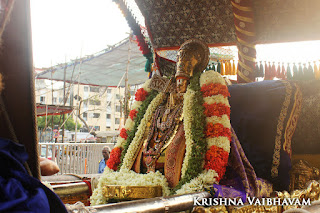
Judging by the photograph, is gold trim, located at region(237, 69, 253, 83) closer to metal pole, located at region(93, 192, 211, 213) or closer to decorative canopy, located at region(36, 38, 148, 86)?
metal pole, located at region(93, 192, 211, 213)

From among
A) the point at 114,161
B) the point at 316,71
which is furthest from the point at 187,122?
the point at 316,71

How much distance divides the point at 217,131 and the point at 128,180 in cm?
100

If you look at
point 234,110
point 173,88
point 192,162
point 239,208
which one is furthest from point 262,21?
point 239,208

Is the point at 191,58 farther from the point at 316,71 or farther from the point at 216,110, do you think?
the point at 316,71

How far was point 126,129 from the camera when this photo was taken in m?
3.54

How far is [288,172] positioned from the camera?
3359mm

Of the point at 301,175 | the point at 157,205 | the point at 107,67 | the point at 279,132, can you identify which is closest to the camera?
the point at 157,205

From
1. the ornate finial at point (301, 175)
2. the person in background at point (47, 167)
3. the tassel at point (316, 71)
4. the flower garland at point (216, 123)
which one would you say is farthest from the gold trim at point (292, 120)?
the person in background at point (47, 167)

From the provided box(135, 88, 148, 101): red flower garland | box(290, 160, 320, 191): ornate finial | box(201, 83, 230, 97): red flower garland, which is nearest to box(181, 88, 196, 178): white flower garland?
box(201, 83, 230, 97): red flower garland

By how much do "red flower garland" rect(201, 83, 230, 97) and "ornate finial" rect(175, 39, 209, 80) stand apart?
0.27 m

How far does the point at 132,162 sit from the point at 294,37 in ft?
12.1

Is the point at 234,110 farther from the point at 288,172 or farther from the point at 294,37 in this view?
the point at 294,37

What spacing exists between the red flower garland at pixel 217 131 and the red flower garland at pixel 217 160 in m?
0.13

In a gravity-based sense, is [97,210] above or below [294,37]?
below
